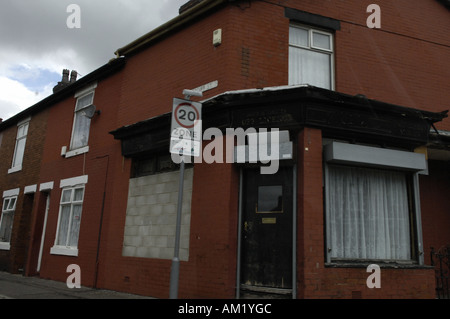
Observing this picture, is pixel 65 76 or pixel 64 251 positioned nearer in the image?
pixel 64 251

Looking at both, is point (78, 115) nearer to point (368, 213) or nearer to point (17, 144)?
point (17, 144)

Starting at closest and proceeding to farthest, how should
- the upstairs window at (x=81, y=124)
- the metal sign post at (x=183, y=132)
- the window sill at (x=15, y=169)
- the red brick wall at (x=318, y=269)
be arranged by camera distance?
1. the metal sign post at (x=183, y=132)
2. the red brick wall at (x=318, y=269)
3. the upstairs window at (x=81, y=124)
4. the window sill at (x=15, y=169)

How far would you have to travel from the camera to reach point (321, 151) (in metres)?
7.35

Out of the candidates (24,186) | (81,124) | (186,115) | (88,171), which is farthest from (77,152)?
(186,115)

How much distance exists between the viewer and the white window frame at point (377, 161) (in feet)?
23.9

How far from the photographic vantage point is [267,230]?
24.1 ft

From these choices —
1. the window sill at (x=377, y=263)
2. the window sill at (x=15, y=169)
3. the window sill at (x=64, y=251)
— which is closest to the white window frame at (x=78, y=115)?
the window sill at (x=64, y=251)

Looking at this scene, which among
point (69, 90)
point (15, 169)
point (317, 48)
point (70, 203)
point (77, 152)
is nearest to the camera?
point (317, 48)

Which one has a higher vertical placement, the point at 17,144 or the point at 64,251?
the point at 17,144

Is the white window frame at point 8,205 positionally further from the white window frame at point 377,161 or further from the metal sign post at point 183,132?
the white window frame at point 377,161

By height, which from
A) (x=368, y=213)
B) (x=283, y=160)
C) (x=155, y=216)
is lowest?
(x=155, y=216)

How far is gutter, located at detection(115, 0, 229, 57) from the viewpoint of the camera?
877 cm

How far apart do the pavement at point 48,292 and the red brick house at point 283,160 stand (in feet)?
1.38

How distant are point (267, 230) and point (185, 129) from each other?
2.55 meters
